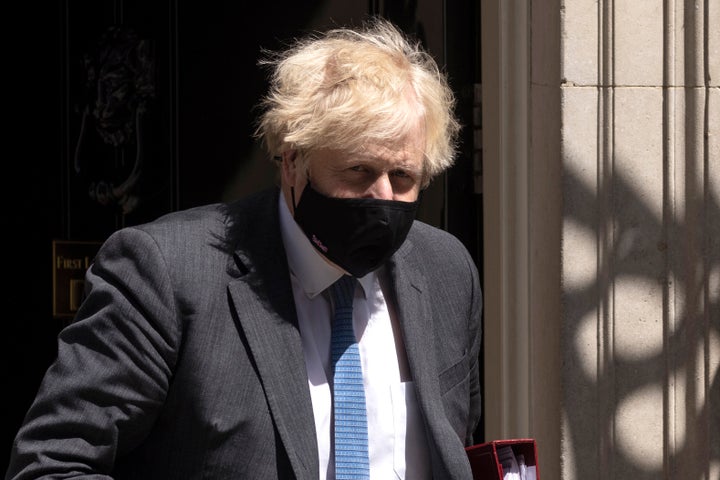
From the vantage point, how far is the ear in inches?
87.7

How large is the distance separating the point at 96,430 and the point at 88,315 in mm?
202

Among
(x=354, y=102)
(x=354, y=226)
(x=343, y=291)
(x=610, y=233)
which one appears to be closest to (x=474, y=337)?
(x=343, y=291)

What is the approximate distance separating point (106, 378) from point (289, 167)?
52cm

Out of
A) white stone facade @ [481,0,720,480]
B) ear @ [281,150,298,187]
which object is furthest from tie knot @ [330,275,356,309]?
white stone facade @ [481,0,720,480]

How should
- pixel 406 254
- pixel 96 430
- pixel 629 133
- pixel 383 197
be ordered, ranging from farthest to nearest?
pixel 629 133 < pixel 406 254 < pixel 383 197 < pixel 96 430

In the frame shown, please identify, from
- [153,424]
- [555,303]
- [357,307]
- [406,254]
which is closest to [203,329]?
[153,424]

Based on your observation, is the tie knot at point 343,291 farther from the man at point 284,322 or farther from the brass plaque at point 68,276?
the brass plaque at point 68,276

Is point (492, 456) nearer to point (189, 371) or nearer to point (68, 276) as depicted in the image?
point (189, 371)

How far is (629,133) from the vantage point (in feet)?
12.5

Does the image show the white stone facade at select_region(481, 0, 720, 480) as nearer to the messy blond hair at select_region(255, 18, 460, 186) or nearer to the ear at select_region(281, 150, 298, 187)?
the messy blond hair at select_region(255, 18, 460, 186)

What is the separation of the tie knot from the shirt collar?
21 mm

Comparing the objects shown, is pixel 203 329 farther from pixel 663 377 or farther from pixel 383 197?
pixel 663 377

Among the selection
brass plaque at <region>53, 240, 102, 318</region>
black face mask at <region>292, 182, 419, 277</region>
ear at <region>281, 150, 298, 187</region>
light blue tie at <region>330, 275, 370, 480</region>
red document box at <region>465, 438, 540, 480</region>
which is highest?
ear at <region>281, 150, 298, 187</region>

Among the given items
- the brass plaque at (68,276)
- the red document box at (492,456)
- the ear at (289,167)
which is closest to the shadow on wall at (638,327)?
the red document box at (492,456)
